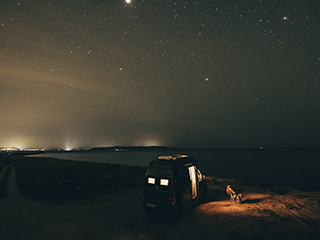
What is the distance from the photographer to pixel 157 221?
9.62m

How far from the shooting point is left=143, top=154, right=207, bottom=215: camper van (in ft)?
29.8

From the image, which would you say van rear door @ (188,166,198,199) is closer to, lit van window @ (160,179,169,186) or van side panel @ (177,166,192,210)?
van side panel @ (177,166,192,210)

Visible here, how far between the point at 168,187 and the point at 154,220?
2.29m

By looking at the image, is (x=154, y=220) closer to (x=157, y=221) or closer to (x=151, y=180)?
(x=157, y=221)

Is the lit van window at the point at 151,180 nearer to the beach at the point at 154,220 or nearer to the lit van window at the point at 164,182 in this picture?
the lit van window at the point at 164,182

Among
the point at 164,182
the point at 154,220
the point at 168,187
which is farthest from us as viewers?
the point at 154,220

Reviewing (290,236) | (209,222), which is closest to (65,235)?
(209,222)

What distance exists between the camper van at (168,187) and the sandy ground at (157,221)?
2.69 feet

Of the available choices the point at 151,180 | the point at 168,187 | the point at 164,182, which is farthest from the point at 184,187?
the point at 151,180

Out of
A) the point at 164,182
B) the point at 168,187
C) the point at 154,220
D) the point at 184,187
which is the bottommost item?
the point at 154,220

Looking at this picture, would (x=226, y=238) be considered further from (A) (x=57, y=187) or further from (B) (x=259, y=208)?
(A) (x=57, y=187)

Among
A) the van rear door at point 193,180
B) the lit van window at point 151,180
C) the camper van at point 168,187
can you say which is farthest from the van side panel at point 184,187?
the lit van window at point 151,180

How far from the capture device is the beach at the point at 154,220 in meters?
7.98

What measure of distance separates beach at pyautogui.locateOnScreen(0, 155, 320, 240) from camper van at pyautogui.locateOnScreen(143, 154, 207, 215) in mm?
818
